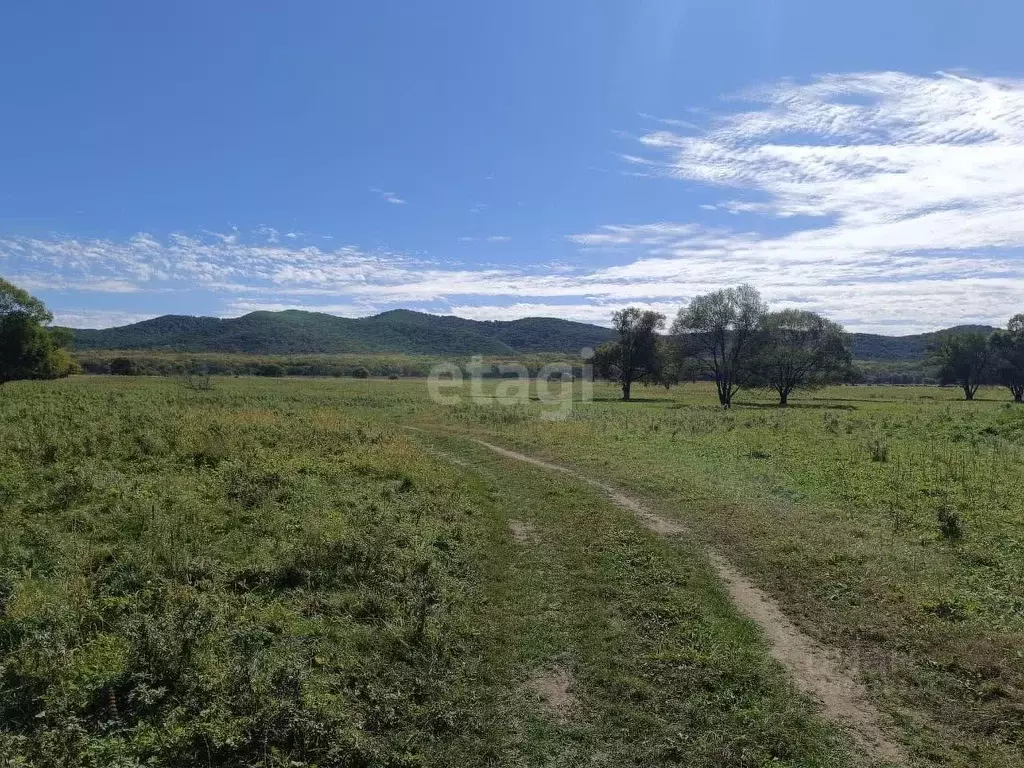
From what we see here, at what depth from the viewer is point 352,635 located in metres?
7.30

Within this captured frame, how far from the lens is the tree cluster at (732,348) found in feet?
191

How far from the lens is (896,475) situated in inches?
660

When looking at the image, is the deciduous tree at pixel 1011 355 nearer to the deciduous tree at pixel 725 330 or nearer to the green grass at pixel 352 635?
the deciduous tree at pixel 725 330

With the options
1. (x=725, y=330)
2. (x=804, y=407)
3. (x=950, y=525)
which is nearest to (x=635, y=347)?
(x=725, y=330)

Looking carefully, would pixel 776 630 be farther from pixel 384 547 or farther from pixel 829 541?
pixel 384 547

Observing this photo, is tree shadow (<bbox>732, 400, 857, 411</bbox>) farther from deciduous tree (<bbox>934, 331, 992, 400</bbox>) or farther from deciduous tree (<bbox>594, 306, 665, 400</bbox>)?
deciduous tree (<bbox>934, 331, 992, 400</bbox>)

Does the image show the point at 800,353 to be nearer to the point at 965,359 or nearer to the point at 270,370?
the point at 965,359

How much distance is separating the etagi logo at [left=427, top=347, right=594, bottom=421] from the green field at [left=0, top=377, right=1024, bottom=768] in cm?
2243

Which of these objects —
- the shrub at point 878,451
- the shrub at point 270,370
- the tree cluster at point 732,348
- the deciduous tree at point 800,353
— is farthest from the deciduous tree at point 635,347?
the shrub at point 270,370

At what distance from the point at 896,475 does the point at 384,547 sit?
14.7 metres

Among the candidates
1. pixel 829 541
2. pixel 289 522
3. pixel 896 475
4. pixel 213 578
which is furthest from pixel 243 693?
pixel 896 475

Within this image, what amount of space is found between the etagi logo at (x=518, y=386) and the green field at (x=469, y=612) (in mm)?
22433

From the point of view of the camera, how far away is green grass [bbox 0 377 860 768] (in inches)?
209

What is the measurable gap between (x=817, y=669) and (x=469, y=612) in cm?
425
